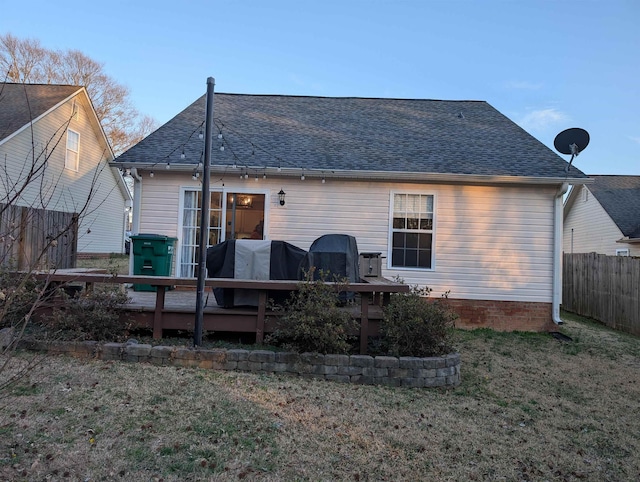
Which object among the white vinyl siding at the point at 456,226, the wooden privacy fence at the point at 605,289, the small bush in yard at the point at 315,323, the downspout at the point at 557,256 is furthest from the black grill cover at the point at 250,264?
the wooden privacy fence at the point at 605,289

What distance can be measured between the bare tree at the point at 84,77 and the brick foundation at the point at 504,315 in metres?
25.6

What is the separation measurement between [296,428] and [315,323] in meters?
1.52

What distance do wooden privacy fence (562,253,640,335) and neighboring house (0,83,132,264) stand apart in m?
13.6

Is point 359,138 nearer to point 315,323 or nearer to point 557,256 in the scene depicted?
point 557,256

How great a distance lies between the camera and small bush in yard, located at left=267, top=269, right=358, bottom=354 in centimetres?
508

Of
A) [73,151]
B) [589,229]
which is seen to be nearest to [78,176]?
[73,151]

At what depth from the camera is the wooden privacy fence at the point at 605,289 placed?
401 inches

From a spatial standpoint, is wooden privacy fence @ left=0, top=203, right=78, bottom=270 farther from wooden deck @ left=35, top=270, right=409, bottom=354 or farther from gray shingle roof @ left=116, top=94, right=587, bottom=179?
gray shingle roof @ left=116, top=94, right=587, bottom=179

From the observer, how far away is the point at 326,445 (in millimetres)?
3480

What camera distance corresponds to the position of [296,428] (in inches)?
147

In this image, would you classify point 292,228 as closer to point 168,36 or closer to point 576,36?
point 168,36

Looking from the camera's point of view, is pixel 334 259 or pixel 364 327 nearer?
pixel 364 327

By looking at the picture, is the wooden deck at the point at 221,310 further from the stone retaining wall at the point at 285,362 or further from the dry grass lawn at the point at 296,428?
the dry grass lawn at the point at 296,428

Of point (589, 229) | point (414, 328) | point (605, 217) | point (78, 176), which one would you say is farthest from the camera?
point (589, 229)
